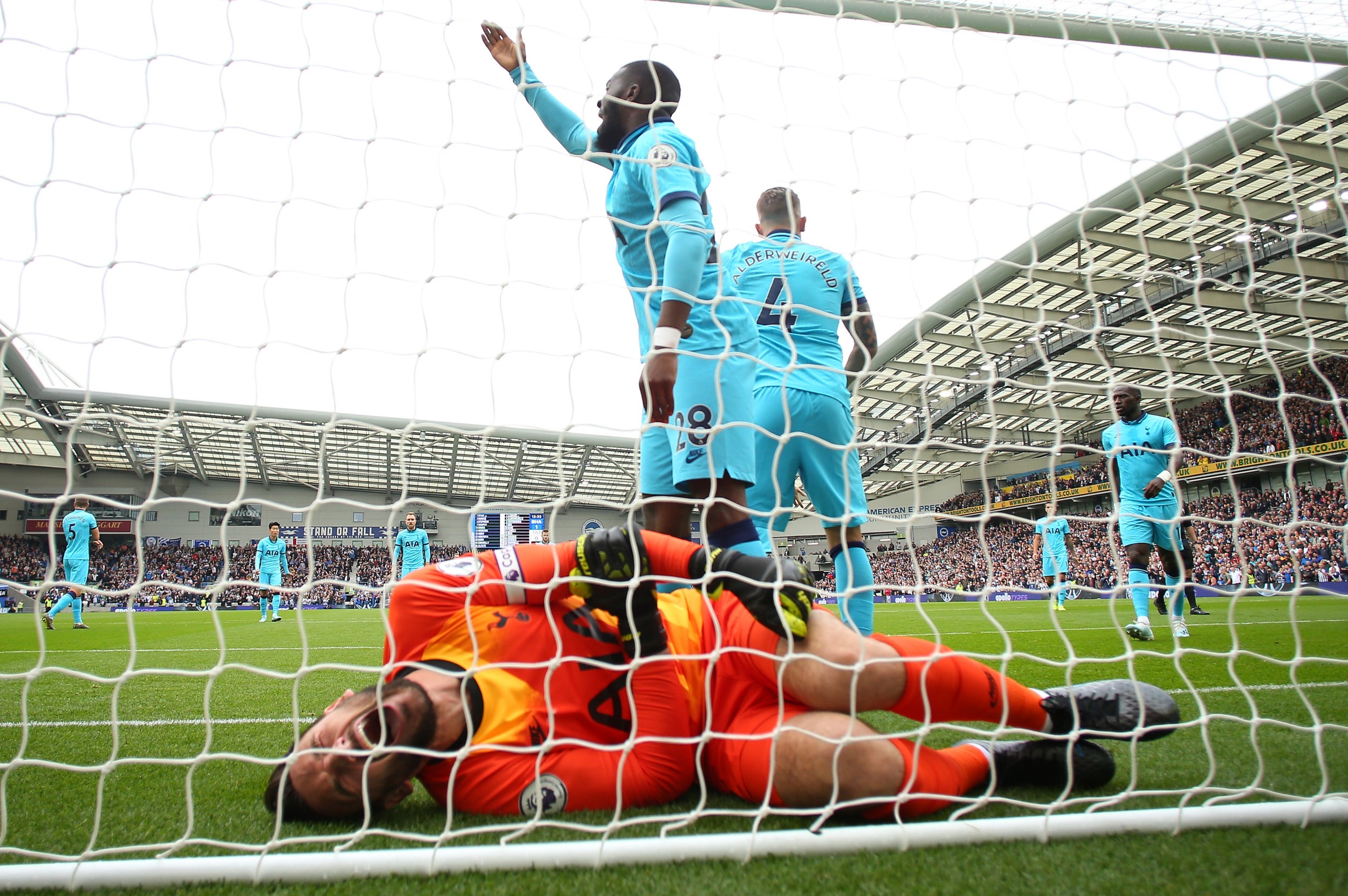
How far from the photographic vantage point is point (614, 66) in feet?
7.42

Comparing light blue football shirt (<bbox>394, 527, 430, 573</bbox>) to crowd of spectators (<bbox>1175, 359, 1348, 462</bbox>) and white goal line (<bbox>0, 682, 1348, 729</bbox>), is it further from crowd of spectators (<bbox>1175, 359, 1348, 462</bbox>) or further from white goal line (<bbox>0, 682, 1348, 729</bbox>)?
crowd of spectators (<bbox>1175, 359, 1348, 462</bbox>)

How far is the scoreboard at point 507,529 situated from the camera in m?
17.9

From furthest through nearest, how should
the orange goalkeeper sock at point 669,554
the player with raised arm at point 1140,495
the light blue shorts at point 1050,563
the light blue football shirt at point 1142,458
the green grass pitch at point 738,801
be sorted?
the light blue shorts at point 1050,563 → the light blue football shirt at point 1142,458 → the player with raised arm at point 1140,495 → the orange goalkeeper sock at point 669,554 → the green grass pitch at point 738,801

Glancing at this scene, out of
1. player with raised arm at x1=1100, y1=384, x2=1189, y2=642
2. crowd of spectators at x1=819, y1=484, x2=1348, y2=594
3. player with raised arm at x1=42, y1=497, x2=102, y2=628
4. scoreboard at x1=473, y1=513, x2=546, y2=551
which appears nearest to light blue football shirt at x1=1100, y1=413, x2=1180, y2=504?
player with raised arm at x1=1100, y1=384, x2=1189, y2=642

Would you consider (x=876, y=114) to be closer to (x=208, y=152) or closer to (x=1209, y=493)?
(x=208, y=152)

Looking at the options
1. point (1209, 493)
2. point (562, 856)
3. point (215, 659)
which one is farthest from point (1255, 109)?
point (1209, 493)

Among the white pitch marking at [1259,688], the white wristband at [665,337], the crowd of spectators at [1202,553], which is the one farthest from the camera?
the crowd of spectators at [1202,553]

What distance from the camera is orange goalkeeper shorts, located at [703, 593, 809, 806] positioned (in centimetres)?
Answer: 161

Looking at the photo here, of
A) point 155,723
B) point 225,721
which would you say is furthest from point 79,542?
point 225,721

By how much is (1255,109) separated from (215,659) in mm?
6522

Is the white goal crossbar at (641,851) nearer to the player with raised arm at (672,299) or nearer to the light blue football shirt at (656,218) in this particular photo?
the player with raised arm at (672,299)

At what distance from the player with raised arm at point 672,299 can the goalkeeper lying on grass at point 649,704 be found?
42 centimetres

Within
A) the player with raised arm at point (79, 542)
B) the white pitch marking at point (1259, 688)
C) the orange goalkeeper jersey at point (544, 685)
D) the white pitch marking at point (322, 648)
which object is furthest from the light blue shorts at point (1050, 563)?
the player with raised arm at point (79, 542)

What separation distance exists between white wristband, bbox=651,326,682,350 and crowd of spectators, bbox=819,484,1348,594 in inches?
347
